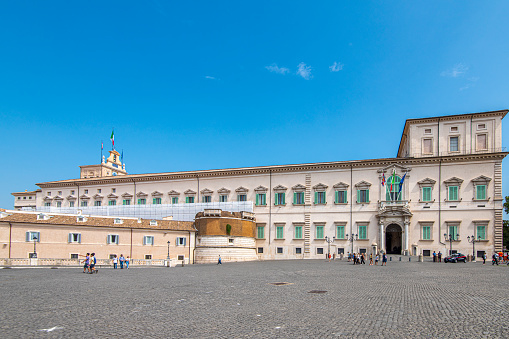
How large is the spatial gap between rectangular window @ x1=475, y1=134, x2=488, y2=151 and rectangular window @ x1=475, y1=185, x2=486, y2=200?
4599 millimetres

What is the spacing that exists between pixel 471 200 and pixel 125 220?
41427 millimetres

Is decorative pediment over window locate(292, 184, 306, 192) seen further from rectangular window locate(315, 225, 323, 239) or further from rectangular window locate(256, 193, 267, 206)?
rectangular window locate(315, 225, 323, 239)

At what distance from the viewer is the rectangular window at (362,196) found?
53.8 metres

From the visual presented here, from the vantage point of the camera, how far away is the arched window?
5219cm

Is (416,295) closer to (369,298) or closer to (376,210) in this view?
(369,298)

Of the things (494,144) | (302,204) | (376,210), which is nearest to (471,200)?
(494,144)

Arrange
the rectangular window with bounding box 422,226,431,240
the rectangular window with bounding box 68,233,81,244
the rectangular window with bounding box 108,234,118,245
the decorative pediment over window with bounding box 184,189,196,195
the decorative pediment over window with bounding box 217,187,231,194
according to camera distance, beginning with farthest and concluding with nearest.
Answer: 1. the decorative pediment over window with bounding box 184,189,196,195
2. the decorative pediment over window with bounding box 217,187,231,194
3. the rectangular window with bounding box 422,226,431,240
4. the rectangular window with bounding box 108,234,118,245
5. the rectangular window with bounding box 68,233,81,244

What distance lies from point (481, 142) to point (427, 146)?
5992 mm

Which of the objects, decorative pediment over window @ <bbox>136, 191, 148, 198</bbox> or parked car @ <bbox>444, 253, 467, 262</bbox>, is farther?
decorative pediment over window @ <bbox>136, 191, 148, 198</bbox>

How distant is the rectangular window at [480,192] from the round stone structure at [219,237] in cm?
2873

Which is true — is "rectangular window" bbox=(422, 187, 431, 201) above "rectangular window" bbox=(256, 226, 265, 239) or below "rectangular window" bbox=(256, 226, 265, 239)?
above

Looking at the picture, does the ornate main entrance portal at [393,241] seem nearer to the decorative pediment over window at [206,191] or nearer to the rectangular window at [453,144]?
the rectangular window at [453,144]

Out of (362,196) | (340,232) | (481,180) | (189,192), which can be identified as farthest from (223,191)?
(481,180)

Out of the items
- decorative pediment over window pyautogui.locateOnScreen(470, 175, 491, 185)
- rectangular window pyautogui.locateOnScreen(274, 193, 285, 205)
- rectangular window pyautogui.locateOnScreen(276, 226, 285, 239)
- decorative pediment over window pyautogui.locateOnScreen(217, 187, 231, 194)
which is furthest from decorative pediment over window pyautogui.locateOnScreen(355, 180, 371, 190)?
decorative pediment over window pyautogui.locateOnScreen(217, 187, 231, 194)
